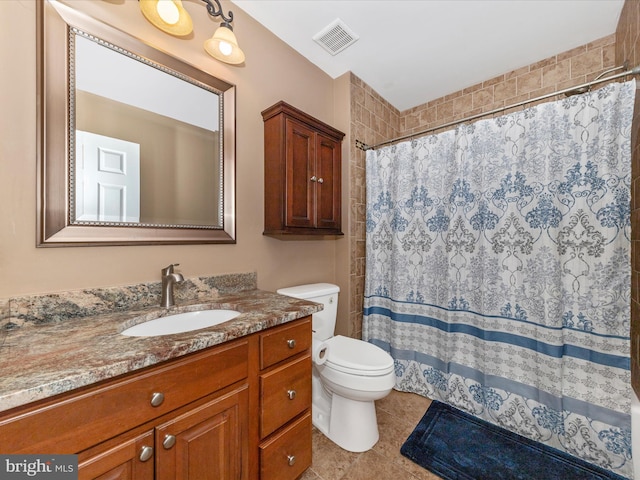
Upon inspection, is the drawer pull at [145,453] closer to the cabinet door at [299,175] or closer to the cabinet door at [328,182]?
the cabinet door at [299,175]

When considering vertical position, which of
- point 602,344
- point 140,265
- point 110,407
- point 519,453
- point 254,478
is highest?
point 140,265

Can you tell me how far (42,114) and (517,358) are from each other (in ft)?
8.39

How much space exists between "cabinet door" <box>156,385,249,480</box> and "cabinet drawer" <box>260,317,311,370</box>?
5.1 inches

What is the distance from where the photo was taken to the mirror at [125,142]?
0.97m

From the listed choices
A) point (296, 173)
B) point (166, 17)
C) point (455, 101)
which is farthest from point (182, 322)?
point (455, 101)

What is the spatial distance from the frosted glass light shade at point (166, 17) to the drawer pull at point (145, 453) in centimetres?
162

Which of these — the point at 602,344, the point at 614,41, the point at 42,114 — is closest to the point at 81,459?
the point at 42,114

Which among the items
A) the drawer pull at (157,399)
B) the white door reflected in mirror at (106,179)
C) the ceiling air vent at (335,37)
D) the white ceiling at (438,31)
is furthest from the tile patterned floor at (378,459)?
the ceiling air vent at (335,37)

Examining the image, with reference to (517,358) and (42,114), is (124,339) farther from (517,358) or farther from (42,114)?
(517,358)

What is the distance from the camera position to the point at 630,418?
1.23 metres

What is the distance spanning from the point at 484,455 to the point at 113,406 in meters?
1.72

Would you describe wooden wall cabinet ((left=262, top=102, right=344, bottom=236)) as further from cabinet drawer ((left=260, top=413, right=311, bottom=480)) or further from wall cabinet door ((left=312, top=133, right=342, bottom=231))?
cabinet drawer ((left=260, top=413, right=311, bottom=480))

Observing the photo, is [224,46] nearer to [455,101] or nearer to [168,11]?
[168,11]

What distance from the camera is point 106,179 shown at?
1.09m
